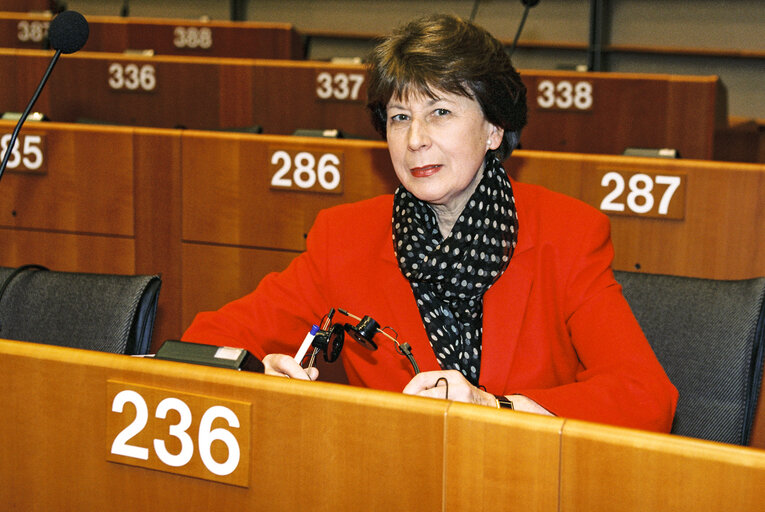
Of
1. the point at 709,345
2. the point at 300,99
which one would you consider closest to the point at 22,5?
the point at 300,99

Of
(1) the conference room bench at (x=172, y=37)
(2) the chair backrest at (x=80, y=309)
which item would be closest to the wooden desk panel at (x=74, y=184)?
(2) the chair backrest at (x=80, y=309)

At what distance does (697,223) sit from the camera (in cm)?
215

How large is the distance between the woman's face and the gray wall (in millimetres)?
5045

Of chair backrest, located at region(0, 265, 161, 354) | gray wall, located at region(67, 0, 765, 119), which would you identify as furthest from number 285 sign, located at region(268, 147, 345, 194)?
gray wall, located at region(67, 0, 765, 119)

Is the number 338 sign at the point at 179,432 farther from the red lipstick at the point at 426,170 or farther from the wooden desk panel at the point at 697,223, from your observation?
the wooden desk panel at the point at 697,223

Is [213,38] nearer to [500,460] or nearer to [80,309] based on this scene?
[80,309]

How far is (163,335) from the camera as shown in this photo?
2.64 metres

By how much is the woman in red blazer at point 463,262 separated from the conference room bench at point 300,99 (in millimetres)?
2392

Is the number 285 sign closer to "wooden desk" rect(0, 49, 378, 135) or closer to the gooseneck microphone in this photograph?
the gooseneck microphone

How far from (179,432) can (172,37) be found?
5723 millimetres

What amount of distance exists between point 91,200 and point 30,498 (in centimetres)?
186

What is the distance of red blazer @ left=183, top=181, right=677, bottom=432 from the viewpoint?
139 cm

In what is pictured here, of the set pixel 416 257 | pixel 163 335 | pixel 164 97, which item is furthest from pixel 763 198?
pixel 164 97

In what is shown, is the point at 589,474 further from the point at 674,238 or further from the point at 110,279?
the point at 674,238
